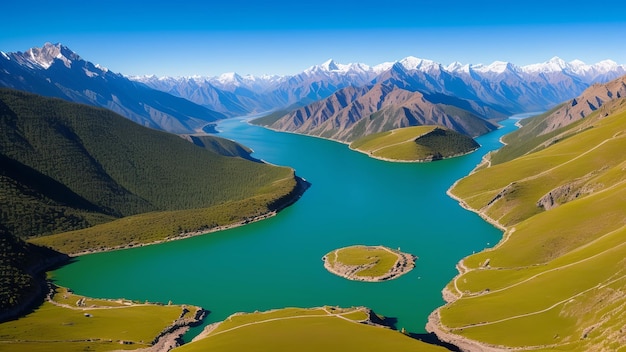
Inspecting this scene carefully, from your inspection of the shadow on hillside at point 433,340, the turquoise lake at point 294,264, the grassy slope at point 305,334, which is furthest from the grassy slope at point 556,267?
the grassy slope at point 305,334

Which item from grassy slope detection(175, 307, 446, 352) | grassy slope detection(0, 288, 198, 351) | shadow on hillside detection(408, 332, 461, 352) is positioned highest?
grassy slope detection(0, 288, 198, 351)

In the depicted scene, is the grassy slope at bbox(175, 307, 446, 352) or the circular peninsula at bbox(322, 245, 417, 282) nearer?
→ the grassy slope at bbox(175, 307, 446, 352)

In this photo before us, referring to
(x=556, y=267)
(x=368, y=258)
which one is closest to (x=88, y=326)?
(x=368, y=258)

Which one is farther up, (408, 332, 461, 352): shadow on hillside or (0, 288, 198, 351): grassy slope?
(0, 288, 198, 351): grassy slope

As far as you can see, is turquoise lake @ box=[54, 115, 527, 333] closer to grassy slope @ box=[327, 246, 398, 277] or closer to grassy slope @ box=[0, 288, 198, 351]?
grassy slope @ box=[327, 246, 398, 277]

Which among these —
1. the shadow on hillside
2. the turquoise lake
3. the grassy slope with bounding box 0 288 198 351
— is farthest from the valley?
the turquoise lake

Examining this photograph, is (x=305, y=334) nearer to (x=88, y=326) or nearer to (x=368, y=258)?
(x=88, y=326)

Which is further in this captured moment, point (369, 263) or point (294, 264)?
point (294, 264)
